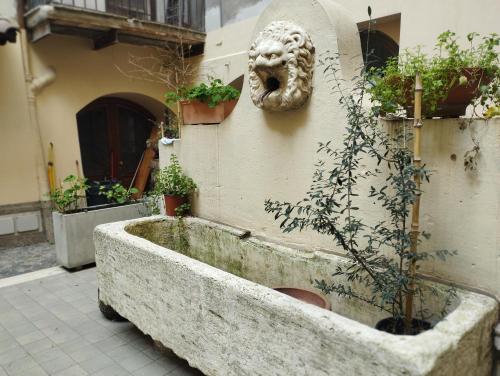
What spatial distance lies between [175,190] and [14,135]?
3.52 meters

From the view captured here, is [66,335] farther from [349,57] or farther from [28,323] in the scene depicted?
[349,57]

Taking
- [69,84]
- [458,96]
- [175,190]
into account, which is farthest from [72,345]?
[69,84]

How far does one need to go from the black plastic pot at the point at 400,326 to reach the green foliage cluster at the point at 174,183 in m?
2.25

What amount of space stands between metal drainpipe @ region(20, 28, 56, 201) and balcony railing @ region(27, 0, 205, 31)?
1.41m

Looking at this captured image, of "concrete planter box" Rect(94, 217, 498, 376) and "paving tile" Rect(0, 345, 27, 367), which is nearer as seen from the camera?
"concrete planter box" Rect(94, 217, 498, 376)

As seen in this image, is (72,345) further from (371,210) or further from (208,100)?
(371,210)

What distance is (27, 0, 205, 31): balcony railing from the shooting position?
6.52 metres

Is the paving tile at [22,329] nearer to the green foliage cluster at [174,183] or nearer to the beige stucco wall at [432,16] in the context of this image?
the green foliage cluster at [174,183]

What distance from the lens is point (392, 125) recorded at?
2.28 metres

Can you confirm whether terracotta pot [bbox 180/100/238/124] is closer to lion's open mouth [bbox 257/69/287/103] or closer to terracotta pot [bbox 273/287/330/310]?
lion's open mouth [bbox 257/69/287/103]

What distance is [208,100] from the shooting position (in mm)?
3459

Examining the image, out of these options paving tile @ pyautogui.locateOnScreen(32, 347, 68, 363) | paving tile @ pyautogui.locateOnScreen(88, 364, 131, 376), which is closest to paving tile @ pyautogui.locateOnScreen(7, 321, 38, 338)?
paving tile @ pyautogui.locateOnScreen(32, 347, 68, 363)

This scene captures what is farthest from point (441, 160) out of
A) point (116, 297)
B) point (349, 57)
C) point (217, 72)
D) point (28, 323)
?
point (217, 72)

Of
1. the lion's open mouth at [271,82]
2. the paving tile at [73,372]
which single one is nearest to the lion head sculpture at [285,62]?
the lion's open mouth at [271,82]
